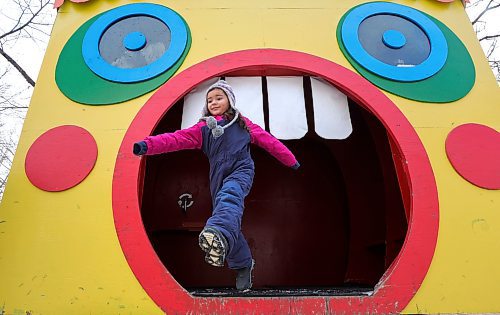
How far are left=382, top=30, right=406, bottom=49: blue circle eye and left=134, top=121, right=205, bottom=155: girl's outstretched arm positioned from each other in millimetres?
1405

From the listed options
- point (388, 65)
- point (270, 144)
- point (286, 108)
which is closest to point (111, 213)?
point (270, 144)

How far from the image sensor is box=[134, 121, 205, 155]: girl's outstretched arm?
226cm

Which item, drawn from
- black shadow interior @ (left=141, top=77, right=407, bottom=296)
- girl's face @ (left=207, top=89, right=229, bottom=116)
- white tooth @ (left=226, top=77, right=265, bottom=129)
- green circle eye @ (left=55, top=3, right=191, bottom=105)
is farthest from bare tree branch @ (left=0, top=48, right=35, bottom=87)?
girl's face @ (left=207, top=89, right=229, bottom=116)

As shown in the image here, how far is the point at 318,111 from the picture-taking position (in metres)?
3.09

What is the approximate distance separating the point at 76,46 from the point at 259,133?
1.43 m

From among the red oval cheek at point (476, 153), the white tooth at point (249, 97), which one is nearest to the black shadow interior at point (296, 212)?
the white tooth at point (249, 97)

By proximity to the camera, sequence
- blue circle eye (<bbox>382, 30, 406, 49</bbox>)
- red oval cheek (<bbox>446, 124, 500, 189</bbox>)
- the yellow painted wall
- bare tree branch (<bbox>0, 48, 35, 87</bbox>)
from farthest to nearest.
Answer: bare tree branch (<bbox>0, 48, 35, 87</bbox>) < blue circle eye (<bbox>382, 30, 406, 49</bbox>) < red oval cheek (<bbox>446, 124, 500, 189</bbox>) < the yellow painted wall

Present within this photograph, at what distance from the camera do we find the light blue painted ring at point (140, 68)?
285cm

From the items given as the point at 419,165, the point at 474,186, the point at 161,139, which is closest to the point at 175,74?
the point at 161,139

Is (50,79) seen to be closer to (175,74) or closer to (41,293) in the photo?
(175,74)

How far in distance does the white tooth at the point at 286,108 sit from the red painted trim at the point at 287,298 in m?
0.22

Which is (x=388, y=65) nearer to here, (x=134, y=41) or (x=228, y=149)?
(x=228, y=149)

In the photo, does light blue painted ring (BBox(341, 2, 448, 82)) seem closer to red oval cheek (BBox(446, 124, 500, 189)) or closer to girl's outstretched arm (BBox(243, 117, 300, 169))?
red oval cheek (BBox(446, 124, 500, 189))

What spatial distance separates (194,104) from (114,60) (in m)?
0.60
